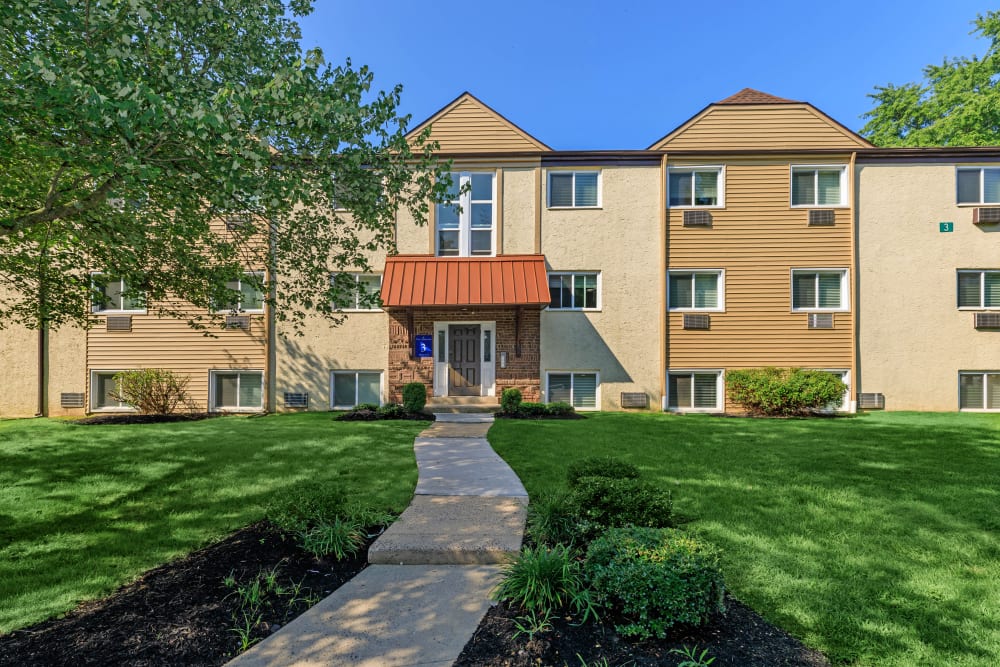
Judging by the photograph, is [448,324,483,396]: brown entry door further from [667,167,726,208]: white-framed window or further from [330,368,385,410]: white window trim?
[667,167,726,208]: white-framed window

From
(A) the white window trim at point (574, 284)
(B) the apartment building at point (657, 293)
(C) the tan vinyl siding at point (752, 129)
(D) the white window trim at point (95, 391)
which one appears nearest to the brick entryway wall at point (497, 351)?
(B) the apartment building at point (657, 293)

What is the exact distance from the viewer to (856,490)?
18.4 ft

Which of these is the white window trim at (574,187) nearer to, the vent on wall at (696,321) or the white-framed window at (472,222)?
the white-framed window at (472,222)

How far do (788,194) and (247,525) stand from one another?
16.7 m

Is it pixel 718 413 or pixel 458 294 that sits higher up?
pixel 458 294

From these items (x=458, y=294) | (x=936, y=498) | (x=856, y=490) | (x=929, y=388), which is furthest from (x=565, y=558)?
(x=929, y=388)

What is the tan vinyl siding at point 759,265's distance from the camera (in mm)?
14258

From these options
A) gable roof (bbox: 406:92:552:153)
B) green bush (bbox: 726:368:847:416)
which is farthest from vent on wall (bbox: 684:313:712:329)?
gable roof (bbox: 406:92:552:153)

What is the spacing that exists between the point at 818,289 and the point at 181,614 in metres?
17.1

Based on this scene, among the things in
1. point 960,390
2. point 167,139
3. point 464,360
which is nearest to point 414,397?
point 464,360

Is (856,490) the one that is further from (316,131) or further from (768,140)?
(768,140)

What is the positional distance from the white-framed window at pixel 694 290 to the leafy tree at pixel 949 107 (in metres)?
16.5

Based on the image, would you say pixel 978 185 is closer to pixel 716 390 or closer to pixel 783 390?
pixel 783 390

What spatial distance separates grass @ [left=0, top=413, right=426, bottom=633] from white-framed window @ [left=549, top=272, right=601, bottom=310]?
6.79m
